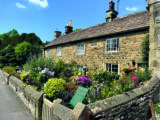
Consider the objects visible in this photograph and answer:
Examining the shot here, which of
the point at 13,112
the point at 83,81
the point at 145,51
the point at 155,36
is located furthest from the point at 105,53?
the point at 13,112

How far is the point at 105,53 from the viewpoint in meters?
9.61

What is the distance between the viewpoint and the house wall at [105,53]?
7730 millimetres

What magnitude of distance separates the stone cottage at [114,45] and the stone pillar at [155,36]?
5.22ft

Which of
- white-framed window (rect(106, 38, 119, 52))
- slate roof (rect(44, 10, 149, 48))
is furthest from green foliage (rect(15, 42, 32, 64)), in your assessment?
white-framed window (rect(106, 38, 119, 52))

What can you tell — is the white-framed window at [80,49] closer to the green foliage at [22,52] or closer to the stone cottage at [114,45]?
the stone cottage at [114,45]

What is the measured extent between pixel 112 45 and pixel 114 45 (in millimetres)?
169

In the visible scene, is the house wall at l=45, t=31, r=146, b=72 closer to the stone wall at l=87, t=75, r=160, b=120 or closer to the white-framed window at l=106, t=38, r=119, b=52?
the white-framed window at l=106, t=38, r=119, b=52

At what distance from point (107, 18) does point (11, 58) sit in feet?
76.4

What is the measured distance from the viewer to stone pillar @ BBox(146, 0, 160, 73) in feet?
17.6

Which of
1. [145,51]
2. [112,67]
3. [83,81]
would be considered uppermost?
[145,51]

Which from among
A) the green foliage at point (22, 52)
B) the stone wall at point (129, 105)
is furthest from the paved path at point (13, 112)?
the green foliage at point (22, 52)

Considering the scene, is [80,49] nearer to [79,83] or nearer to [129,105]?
[79,83]

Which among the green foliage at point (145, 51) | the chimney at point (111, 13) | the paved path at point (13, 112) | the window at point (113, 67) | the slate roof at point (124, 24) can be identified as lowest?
the paved path at point (13, 112)

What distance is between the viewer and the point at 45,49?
19.7 metres
